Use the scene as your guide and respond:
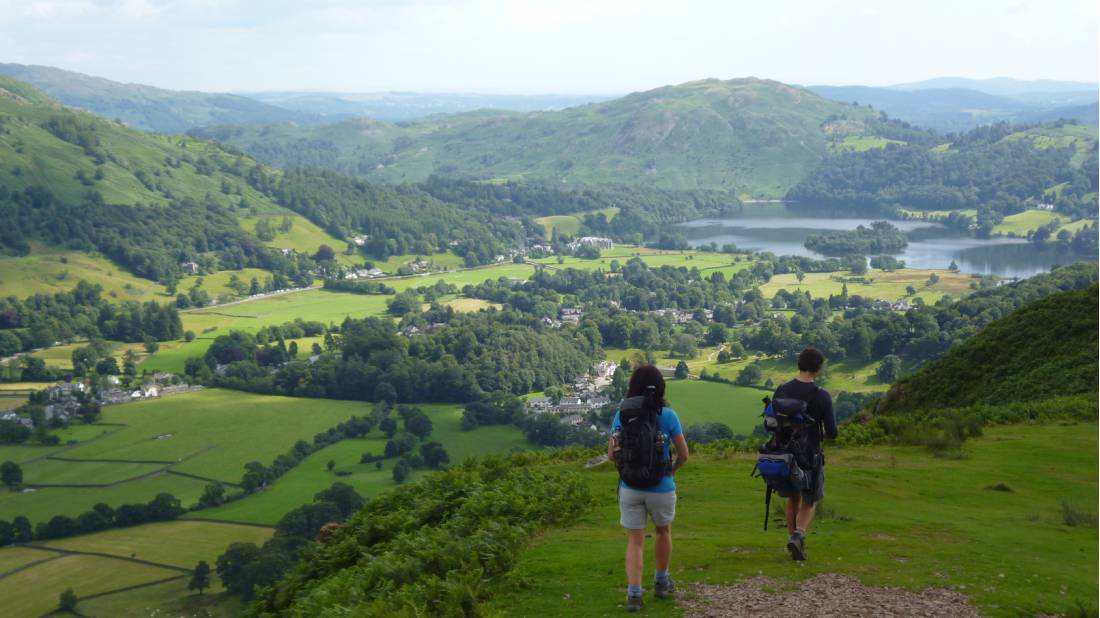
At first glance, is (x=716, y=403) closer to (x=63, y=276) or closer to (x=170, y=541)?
(x=170, y=541)

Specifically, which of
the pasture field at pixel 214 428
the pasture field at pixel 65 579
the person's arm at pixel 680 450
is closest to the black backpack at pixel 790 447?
the person's arm at pixel 680 450

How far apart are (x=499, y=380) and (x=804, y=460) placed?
264 feet

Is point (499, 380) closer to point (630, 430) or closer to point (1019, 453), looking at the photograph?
point (1019, 453)

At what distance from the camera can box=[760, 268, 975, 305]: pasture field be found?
Result: 12644 cm

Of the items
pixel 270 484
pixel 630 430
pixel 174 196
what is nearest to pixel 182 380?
pixel 270 484

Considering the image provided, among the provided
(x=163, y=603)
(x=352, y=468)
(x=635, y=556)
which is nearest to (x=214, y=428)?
(x=352, y=468)

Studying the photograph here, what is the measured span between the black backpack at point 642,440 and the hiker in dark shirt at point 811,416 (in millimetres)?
1997

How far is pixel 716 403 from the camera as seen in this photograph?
74750 millimetres

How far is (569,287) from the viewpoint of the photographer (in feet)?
512

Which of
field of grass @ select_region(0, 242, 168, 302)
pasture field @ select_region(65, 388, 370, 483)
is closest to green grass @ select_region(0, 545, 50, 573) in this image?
pasture field @ select_region(65, 388, 370, 483)

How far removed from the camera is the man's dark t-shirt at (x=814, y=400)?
1120 centimetres

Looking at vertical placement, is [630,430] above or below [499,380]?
above

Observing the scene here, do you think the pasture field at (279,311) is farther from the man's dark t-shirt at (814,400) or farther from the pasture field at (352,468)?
the man's dark t-shirt at (814,400)

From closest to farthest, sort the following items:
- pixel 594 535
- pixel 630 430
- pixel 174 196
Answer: pixel 630 430 → pixel 594 535 → pixel 174 196
